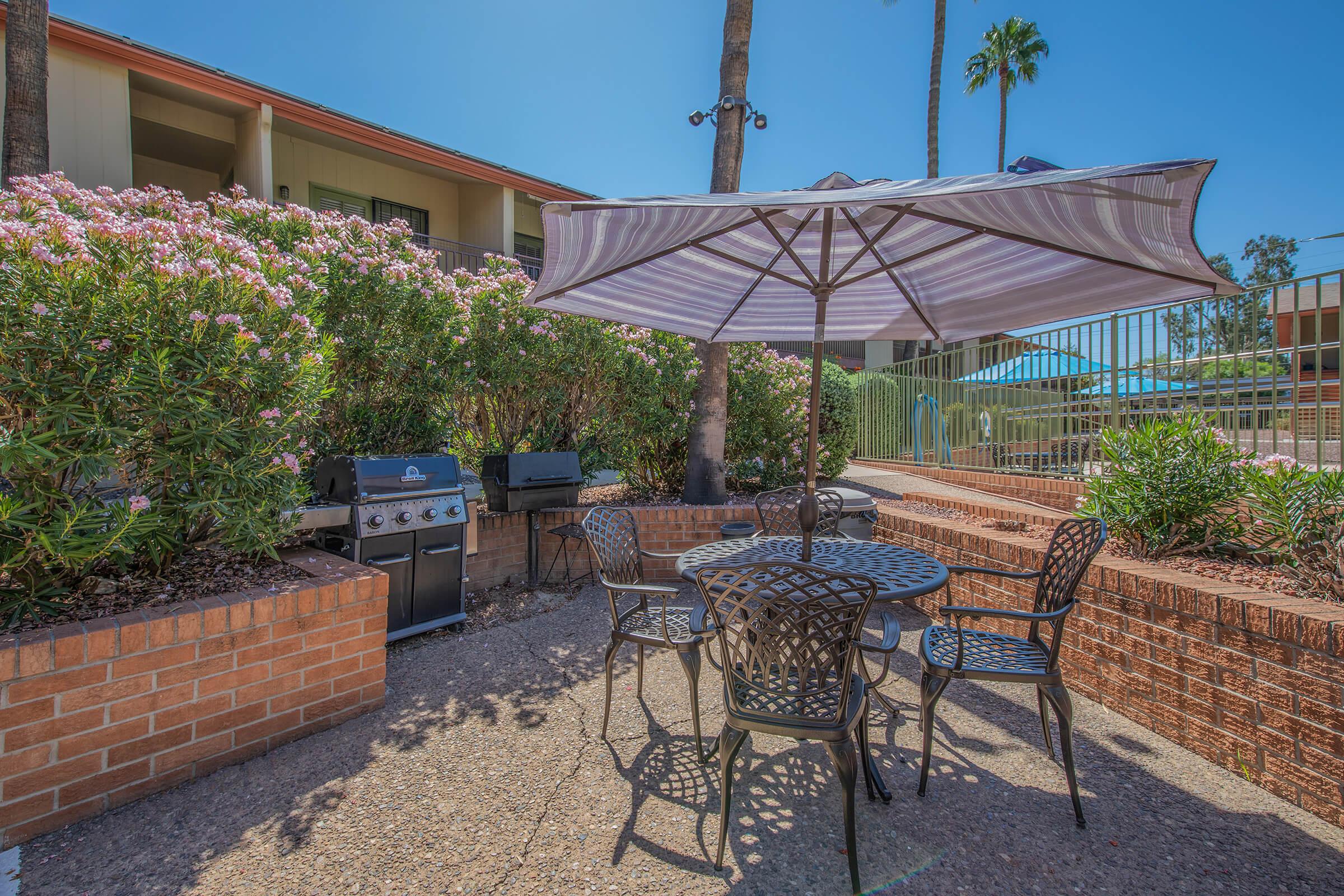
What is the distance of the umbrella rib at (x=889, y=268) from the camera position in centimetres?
294

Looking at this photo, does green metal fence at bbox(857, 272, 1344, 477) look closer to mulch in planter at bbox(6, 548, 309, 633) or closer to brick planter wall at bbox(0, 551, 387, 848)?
brick planter wall at bbox(0, 551, 387, 848)

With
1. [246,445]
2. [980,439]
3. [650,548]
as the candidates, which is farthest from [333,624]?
[980,439]

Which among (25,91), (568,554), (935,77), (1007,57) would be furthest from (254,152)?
(1007,57)

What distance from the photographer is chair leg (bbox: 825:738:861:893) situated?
5.82 ft

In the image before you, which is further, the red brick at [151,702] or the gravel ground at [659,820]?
the red brick at [151,702]

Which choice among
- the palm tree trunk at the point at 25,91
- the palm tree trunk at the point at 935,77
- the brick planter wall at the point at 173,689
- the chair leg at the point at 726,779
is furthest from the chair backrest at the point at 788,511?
the palm tree trunk at the point at 935,77

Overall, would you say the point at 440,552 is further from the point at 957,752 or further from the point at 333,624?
the point at 957,752

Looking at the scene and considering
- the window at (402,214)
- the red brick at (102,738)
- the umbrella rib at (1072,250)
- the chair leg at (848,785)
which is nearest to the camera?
the chair leg at (848,785)

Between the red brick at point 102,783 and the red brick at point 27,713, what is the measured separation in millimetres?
257

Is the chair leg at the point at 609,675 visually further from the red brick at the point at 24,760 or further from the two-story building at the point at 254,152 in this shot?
the two-story building at the point at 254,152

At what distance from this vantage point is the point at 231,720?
94.9 inches

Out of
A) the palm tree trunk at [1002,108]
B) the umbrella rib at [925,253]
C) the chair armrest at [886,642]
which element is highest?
the palm tree trunk at [1002,108]

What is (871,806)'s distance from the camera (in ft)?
7.20

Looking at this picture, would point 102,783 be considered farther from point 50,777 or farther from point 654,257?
point 654,257
